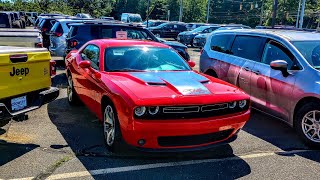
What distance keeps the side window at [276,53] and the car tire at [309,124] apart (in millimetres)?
874

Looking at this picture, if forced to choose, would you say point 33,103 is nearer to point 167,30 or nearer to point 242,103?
point 242,103

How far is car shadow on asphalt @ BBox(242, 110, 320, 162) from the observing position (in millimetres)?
5521

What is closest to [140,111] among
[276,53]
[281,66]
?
[281,66]

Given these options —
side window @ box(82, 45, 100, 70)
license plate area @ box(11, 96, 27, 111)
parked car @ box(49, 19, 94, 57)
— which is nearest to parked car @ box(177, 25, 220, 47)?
parked car @ box(49, 19, 94, 57)

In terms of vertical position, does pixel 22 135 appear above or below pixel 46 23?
below

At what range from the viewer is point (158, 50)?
246 inches

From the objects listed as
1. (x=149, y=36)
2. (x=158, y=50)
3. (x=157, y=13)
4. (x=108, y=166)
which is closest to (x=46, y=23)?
(x=149, y=36)

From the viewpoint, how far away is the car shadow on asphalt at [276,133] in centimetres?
552

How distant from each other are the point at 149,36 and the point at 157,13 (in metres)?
68.5

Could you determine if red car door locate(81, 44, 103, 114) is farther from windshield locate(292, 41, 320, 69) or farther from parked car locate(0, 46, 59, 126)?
windshield locate(292, 41, 320, 69)

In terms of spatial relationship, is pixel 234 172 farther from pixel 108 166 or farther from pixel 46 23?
pixel 46 23

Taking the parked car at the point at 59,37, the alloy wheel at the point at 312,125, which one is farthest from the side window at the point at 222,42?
the parked car at the point at 59,37

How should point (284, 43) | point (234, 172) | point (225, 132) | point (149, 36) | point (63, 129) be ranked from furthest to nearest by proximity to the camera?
point (149, 36) → point (284, 43) → point (63, 129) → point (225, 132) → point (234, 172)

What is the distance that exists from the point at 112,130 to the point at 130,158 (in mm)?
449
